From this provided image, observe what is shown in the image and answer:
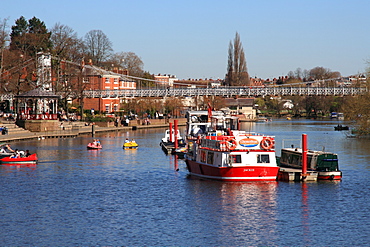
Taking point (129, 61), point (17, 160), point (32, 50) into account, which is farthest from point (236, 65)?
point (17, 160)

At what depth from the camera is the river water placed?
32.0m

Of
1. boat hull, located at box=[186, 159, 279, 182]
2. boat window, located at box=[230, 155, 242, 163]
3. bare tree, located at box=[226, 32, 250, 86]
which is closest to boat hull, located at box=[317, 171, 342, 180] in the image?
boat hull, located at box=[186, 159, 279, 182]

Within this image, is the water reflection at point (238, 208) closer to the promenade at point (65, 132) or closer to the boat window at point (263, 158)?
the boat window at point (263, 158)

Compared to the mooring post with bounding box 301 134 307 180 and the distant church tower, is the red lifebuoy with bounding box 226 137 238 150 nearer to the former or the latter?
the mooring post with bounding box 301 134 307 180

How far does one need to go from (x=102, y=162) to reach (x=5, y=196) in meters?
21.2

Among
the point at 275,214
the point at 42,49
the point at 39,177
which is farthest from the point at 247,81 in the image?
the point at 275,214

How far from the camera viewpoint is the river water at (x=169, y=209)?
3203 centimetres

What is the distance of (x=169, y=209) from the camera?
38.5 metres

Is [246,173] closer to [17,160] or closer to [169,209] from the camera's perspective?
[169,209]

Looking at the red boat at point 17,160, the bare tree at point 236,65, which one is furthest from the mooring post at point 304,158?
the bare tree at point 236,65

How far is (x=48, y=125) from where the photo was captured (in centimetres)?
9438

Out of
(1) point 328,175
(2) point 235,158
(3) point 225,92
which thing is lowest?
(1) point 328,175

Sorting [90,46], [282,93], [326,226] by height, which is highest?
[90,46]

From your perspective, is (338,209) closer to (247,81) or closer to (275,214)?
(275,214)
